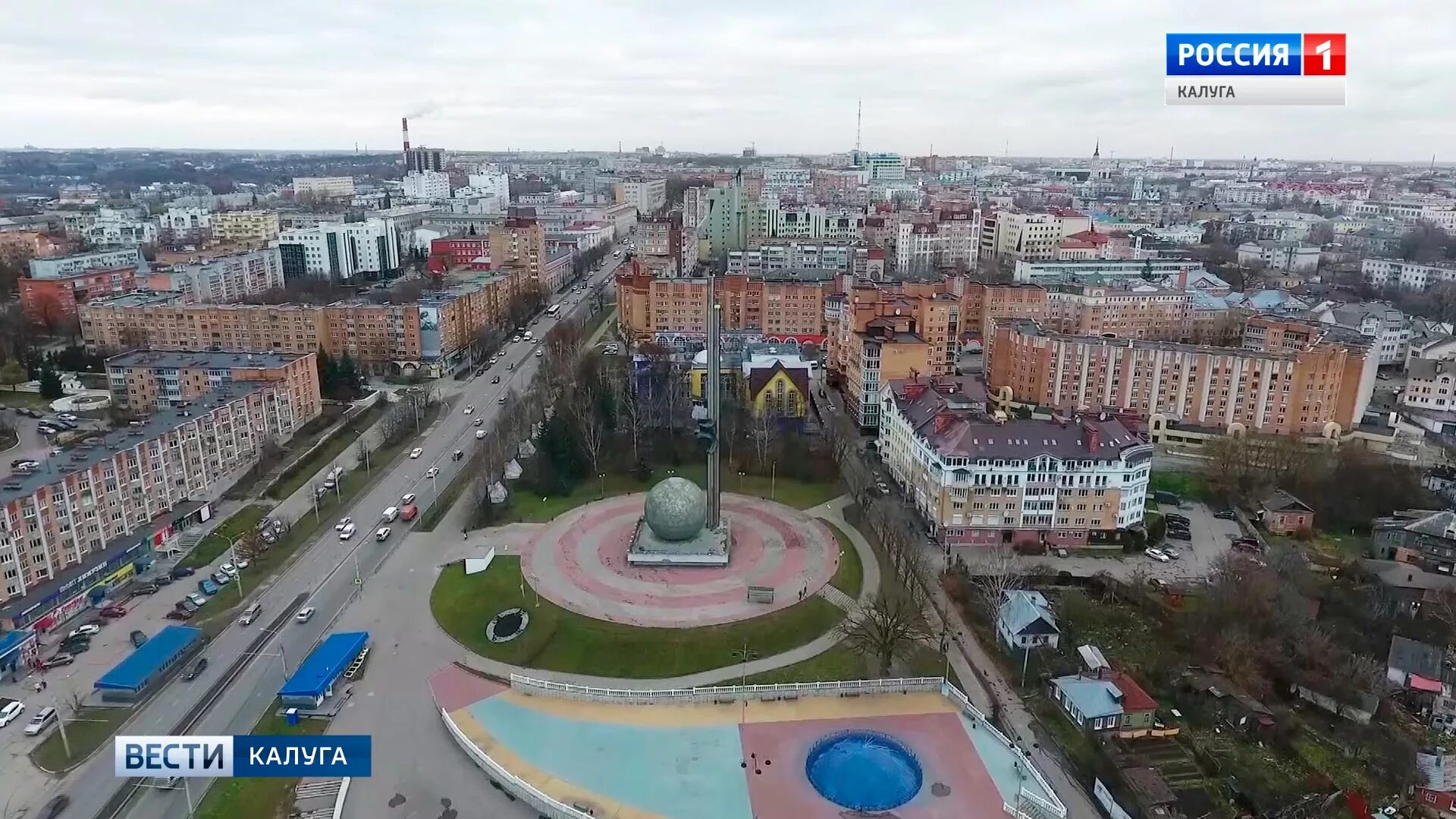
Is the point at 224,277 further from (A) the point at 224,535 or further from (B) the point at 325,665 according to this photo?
(B) the point at 325,665

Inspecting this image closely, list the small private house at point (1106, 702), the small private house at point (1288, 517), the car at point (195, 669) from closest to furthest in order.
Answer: the small private house at point (1106, 702) < the car at point (195, 669) < the small private house at point (1288, 517)

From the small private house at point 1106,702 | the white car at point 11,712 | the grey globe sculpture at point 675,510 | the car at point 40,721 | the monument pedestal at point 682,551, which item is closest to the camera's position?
the car at point 40,721

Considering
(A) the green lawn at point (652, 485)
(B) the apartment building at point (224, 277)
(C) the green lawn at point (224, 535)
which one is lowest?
(C) the green lawn at point (224, 535)

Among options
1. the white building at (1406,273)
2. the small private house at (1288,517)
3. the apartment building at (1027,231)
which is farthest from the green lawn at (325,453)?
the white building at (1406,273)

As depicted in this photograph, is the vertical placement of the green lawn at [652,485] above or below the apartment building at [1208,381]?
below

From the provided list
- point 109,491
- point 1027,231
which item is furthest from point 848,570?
point 1027,231

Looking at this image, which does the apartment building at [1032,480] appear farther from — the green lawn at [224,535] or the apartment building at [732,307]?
the apartment building at [732,307]
